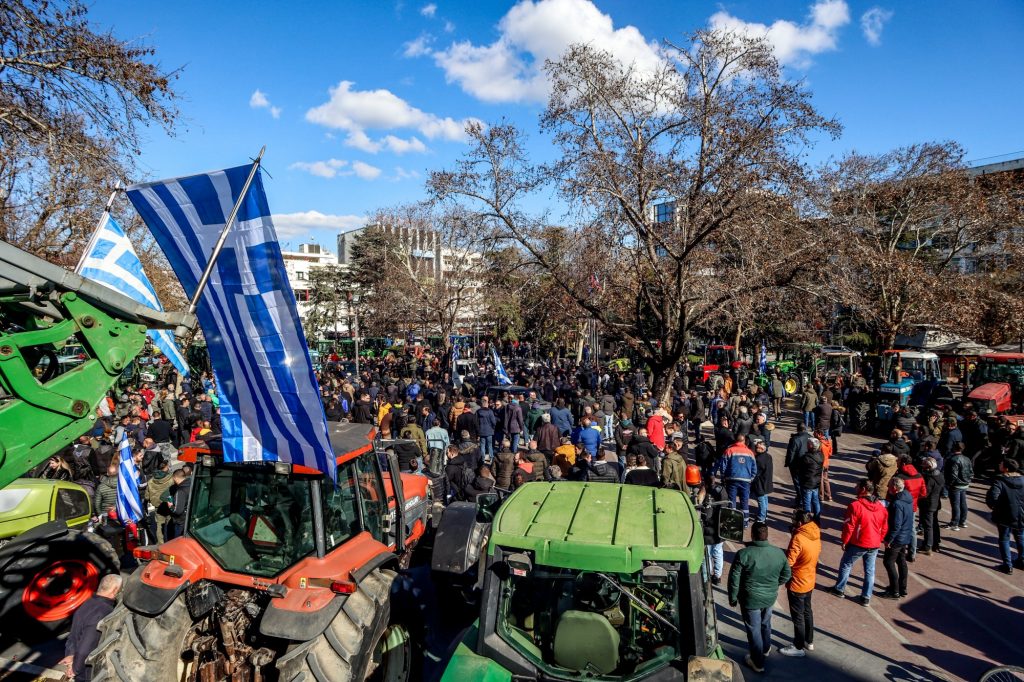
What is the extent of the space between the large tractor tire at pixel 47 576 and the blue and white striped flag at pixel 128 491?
1.25 m

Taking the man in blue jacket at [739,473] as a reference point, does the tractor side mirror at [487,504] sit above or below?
above

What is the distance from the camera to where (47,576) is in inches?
253

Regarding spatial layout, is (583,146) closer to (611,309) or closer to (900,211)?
(611,309)

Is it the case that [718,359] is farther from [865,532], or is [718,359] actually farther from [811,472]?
[865,532]

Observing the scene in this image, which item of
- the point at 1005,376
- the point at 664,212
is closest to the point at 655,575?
the point at 664,212

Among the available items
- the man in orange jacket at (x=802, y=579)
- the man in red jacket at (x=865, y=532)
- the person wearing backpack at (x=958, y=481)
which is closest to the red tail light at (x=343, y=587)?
the man in orange jacket at (x=802, y=579)

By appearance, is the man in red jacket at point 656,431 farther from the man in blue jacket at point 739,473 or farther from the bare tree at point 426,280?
the bare tree at point 426,280

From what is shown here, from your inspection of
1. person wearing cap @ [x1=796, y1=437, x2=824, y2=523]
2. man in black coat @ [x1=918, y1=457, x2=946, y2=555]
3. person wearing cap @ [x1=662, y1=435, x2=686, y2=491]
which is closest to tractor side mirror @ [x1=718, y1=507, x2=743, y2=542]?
person wearing cap @ [x1=662, y1=435, x2=686, y2=491]

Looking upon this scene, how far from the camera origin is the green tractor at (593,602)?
3.31m

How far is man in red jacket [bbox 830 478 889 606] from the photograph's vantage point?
686cm

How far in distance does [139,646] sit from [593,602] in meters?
3.23

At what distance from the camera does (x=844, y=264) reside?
18219 millimetres

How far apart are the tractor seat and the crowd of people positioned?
168cm

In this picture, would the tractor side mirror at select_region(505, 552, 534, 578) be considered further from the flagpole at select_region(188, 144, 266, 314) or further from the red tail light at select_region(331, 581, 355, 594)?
the flagpole at select_region(188, 144, 266, 314)
